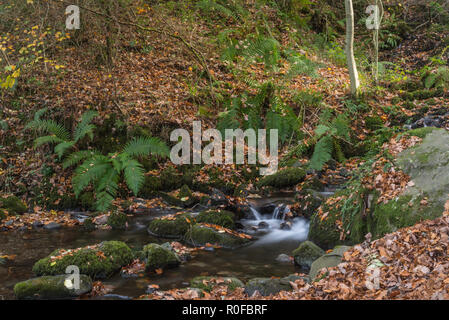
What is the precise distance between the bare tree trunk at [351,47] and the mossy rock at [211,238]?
669 cm

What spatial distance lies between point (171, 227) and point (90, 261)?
205 centimetres

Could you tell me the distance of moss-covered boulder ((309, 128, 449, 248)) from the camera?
16.7 ft

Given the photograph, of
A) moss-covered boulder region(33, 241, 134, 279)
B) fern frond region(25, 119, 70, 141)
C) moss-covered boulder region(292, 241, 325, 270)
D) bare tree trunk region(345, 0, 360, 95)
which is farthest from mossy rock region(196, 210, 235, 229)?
bare tree trunk region(345, 0, 360, 95)

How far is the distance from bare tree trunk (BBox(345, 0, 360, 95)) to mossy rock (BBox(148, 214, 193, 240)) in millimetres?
6801

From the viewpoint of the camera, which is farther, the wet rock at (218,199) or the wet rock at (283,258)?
the wet rock at (218,199)

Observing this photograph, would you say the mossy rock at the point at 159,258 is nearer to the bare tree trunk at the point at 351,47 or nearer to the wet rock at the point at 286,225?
the wet rock at the point at 286,225

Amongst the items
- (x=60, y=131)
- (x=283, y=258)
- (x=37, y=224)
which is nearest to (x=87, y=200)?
(x=37, y=224)

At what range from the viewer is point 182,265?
246 inches

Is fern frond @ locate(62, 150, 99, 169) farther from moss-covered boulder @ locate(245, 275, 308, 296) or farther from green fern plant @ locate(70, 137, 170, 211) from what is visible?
moss-covered boulder @ locate(245, 275, 308, 296)

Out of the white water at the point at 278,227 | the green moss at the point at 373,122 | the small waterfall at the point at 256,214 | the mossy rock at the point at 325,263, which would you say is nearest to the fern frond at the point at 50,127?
the small waterfall at the point at 256,214

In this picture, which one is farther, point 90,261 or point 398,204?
point 90,261

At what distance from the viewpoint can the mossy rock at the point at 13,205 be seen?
887cm

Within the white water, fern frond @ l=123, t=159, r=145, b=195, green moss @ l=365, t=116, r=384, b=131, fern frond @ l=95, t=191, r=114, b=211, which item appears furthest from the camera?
green moss @ l=365, t=116, r=384, b=131

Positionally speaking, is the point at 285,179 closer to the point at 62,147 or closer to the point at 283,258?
the point at 283,258
